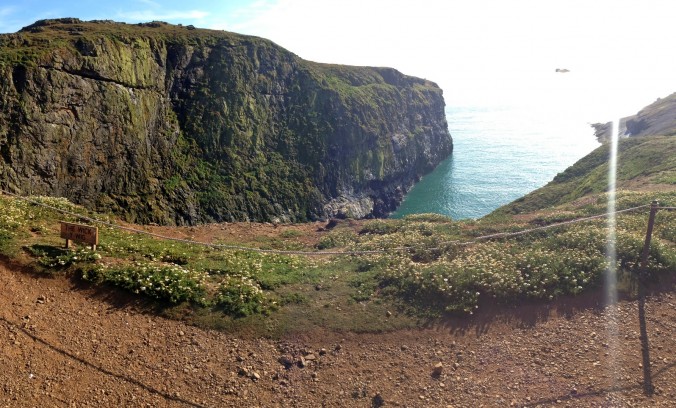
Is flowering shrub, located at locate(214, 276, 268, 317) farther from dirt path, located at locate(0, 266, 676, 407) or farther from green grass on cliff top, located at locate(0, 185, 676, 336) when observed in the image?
dirt path, located at locate(0, 266, 676, 407)

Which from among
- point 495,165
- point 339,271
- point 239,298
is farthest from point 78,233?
point 495,165

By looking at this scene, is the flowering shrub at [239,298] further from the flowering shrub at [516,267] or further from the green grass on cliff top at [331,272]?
the flowering shrub at [516,267]

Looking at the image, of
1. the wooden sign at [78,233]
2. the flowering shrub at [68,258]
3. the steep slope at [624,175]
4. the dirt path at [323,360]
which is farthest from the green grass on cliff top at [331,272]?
the steep slope at [624,175]

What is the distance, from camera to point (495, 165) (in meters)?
111

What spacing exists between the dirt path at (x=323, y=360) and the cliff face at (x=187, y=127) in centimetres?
2457

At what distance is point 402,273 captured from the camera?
18.5m

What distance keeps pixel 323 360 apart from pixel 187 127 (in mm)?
47830

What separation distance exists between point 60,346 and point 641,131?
4714 inches

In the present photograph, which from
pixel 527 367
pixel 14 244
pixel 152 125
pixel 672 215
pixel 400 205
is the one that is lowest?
pixel 400 205

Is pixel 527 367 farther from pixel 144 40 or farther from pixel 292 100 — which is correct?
pixel 292 100

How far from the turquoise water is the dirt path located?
204 feet

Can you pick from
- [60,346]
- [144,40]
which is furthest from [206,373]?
[144,40]

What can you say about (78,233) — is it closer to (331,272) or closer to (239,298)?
(239,298)

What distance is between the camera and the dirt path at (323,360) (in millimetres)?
11727
